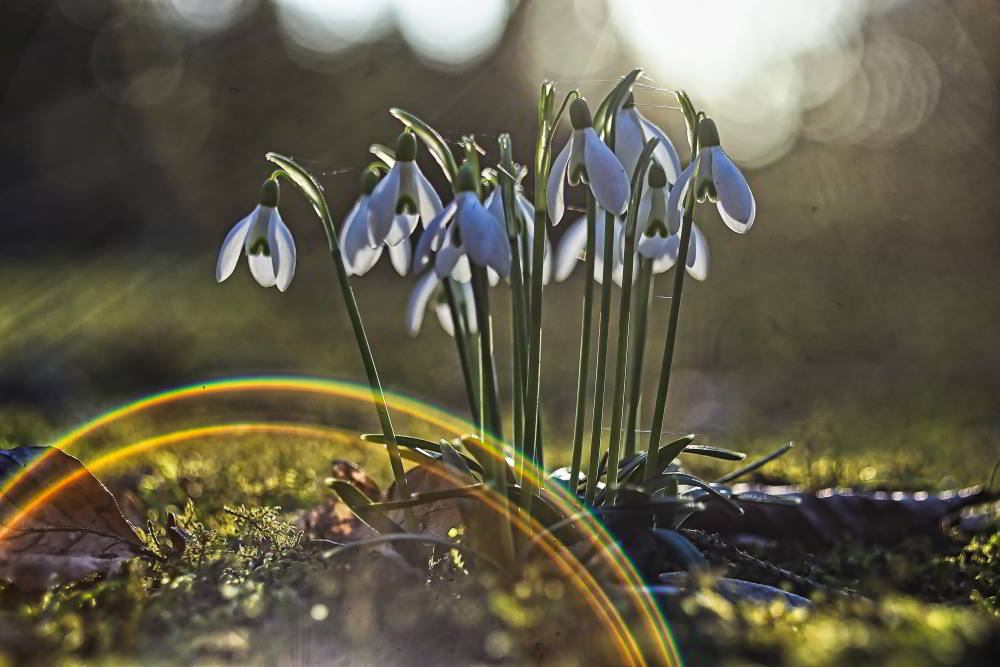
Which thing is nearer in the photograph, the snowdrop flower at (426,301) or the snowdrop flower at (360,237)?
the snowdrop flower at (360,237)

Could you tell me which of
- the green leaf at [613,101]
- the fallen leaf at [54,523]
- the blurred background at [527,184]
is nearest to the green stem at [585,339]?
the green leaf at [613,101]

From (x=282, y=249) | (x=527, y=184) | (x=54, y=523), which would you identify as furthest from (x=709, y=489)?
(x=527, y=184)

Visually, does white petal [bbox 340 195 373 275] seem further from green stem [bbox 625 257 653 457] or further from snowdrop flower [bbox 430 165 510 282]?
green stem [bbox 625 257 653 457]

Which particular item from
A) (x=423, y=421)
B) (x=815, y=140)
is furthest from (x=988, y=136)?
(x=423, y=421)

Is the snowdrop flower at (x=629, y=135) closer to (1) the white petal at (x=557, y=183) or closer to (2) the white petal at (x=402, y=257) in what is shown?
(1) the white petal at (x=557, y=183)

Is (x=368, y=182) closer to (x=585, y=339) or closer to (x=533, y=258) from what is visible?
(x=533, y=258)

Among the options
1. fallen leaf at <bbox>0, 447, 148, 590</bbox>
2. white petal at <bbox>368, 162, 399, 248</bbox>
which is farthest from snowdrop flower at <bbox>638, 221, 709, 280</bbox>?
fallen leaf at <bbox>0, 447, 148, 590</bbox>

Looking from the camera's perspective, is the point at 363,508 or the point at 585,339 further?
the point at 585,339
